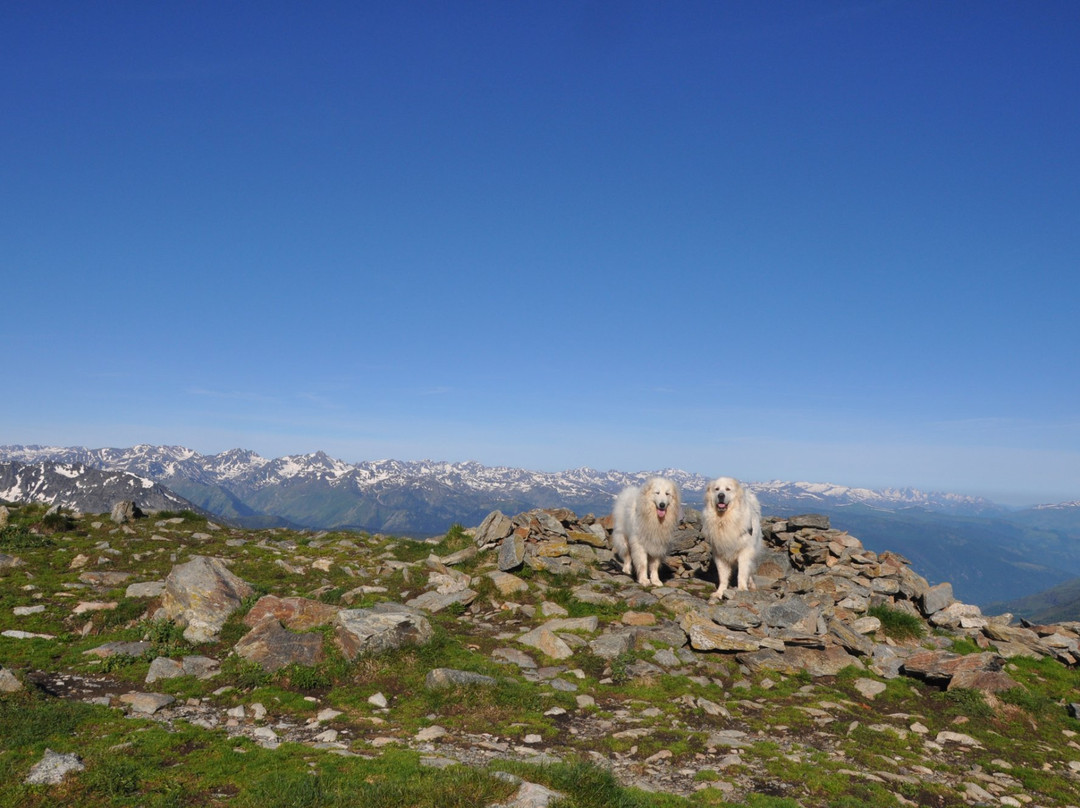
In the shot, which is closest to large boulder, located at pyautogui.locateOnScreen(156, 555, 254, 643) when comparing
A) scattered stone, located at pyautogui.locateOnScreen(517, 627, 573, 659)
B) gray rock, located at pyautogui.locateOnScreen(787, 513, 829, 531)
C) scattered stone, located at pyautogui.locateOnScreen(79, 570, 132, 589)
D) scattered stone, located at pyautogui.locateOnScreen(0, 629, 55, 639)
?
scattered stone, located at pyautogui.locateOnScreen(0, 629, 55, 639)

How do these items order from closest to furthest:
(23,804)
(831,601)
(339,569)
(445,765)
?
(23,804)
(445,765)
(831,601)
(339,569)

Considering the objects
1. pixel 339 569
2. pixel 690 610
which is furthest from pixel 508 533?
pixel 690 610

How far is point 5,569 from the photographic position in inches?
673

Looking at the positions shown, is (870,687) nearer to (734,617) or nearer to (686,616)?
(734,617)

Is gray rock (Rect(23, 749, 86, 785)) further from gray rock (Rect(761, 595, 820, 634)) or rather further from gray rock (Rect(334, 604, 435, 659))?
gray rock (Rect(761, 595, 820, 634))

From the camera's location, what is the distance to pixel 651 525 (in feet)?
62.6

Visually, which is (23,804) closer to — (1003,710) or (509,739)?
(509,739)

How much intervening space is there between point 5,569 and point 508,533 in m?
15.4

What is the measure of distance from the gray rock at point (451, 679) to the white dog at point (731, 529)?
974 centimetres

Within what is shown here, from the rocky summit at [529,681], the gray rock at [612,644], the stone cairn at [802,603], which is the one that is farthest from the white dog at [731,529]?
the gray rock at [612,644]

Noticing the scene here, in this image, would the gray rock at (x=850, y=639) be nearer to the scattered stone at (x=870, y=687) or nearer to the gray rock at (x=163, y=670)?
the scattered stone at (x=870, y=687)

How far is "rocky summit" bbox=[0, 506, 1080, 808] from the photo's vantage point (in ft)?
25.3

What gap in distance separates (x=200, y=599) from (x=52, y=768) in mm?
6976

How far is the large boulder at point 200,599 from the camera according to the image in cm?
1296
